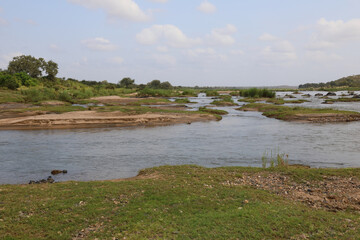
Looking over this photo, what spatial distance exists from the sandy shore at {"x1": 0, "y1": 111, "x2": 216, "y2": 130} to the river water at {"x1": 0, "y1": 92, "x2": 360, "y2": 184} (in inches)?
149

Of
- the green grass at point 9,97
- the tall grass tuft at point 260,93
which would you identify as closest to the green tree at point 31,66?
the green grass at point 9,97

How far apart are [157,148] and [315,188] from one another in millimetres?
14975

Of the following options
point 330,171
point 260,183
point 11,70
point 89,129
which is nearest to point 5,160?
point 89,129

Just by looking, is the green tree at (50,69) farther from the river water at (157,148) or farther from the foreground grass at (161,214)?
the foreground grass at (161,214)

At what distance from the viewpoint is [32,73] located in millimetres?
106750

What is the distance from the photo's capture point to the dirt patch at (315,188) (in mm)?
10773

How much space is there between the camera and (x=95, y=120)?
40.6 m

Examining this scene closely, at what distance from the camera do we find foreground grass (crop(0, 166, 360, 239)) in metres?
7.88

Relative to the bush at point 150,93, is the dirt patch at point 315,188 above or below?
below

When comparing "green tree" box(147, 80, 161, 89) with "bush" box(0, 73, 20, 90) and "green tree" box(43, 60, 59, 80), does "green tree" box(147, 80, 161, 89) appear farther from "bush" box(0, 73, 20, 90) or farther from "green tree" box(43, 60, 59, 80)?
"bush" box(0, 73, 20, 90)

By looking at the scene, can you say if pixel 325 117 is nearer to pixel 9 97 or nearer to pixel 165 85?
pixel 9 97

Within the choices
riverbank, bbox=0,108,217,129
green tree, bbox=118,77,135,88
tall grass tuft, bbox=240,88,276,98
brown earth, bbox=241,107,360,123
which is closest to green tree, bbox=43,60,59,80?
green tree, bbox=118,77,135,88

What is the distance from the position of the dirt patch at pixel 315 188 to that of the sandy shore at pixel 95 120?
27.9 m

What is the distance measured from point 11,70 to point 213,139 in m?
102
